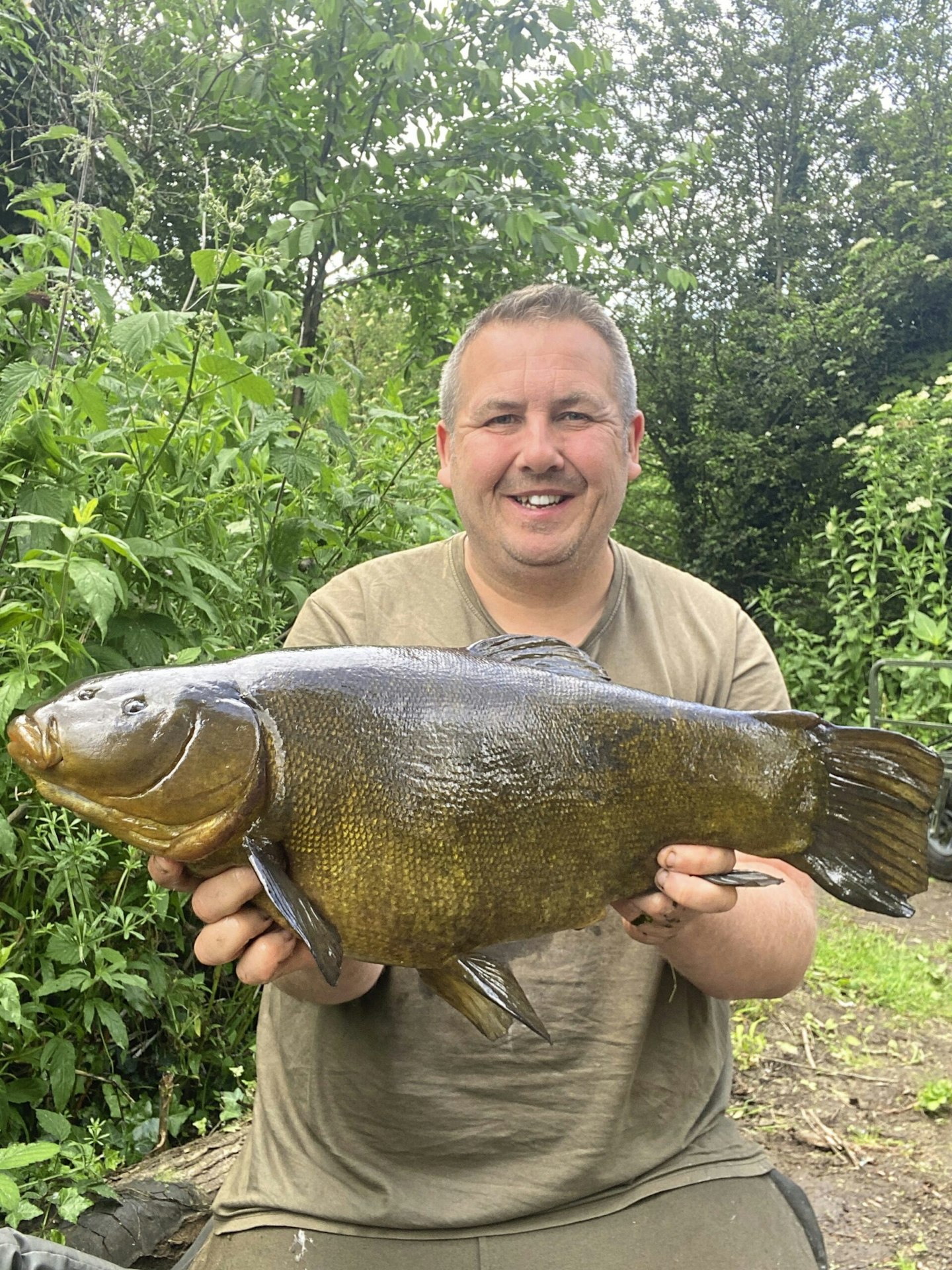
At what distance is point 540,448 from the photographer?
1976 mm

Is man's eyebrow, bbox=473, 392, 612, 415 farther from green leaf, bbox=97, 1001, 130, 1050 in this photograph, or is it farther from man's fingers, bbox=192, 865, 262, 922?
green leaf, bbox=97, 1001, 130, 1050

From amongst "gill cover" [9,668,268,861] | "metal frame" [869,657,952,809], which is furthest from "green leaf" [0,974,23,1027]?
"metal frame" [869,657,952,809]

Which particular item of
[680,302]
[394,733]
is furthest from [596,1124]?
[680,302]

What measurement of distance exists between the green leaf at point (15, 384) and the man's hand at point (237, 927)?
3.69ft

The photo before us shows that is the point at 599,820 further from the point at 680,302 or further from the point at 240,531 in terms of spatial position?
the point at 680,302

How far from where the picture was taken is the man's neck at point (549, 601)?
205cm

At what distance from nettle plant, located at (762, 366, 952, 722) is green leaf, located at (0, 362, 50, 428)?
634 cm

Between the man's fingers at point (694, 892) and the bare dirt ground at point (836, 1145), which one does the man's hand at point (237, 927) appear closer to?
the man's fingers at point (694, 892)

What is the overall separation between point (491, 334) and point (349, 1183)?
5.17 feet

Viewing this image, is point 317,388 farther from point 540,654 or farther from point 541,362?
point 540,654

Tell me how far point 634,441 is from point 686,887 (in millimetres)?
1060

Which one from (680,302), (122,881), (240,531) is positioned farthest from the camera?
(680,302)

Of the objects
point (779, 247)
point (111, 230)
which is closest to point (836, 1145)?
point (111, 230)

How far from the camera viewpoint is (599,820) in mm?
1519
